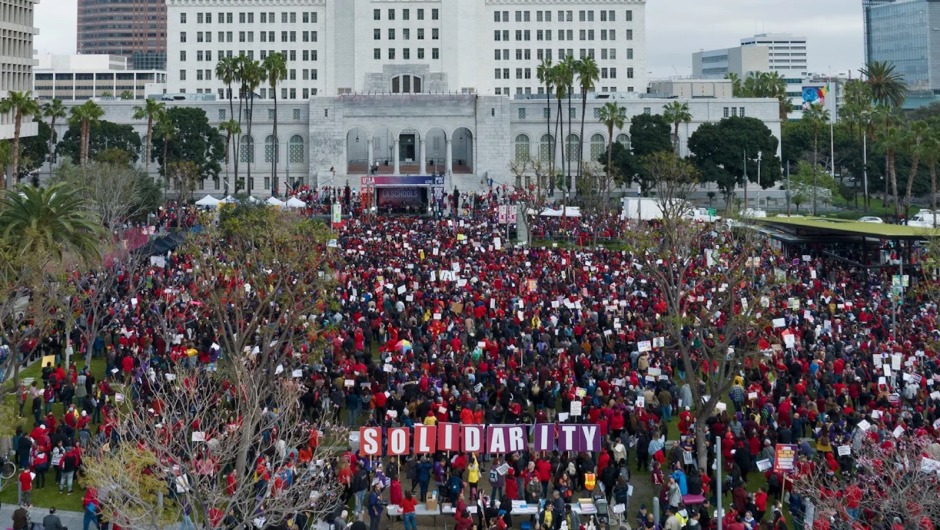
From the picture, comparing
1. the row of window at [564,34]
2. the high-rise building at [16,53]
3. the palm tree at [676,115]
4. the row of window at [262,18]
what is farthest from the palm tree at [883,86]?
the high-rise building at [16,53]

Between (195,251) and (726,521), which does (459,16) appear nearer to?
(195,251)

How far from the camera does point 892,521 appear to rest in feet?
66.8

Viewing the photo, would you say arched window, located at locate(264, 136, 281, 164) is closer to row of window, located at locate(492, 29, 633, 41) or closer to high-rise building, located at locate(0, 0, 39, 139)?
high-rise building, located at locate(0, 0, 39, 139)

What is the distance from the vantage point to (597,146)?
111812 millimetres

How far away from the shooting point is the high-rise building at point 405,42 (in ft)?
403

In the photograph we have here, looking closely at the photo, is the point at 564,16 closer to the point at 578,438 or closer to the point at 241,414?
the point at 578,438

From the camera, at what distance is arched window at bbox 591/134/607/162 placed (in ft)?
365

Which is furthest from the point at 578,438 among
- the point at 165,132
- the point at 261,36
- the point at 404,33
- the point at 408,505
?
the point at 261,36

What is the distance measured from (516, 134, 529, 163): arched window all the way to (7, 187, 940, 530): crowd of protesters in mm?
60973

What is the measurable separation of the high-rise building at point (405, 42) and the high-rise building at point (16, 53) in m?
43.4

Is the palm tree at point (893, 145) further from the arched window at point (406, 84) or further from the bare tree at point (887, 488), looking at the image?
the bare tree at point (887, 488)

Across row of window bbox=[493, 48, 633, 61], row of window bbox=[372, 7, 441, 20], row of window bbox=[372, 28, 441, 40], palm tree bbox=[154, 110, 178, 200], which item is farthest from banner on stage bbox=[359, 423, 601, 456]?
row of window bbox=[493, 48, 633, 61]

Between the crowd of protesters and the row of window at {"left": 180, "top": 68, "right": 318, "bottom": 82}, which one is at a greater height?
the row of window at {"left": 180, "top": 68, "right": 318, "bottom": 82}

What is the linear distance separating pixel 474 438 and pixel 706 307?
16.4m
